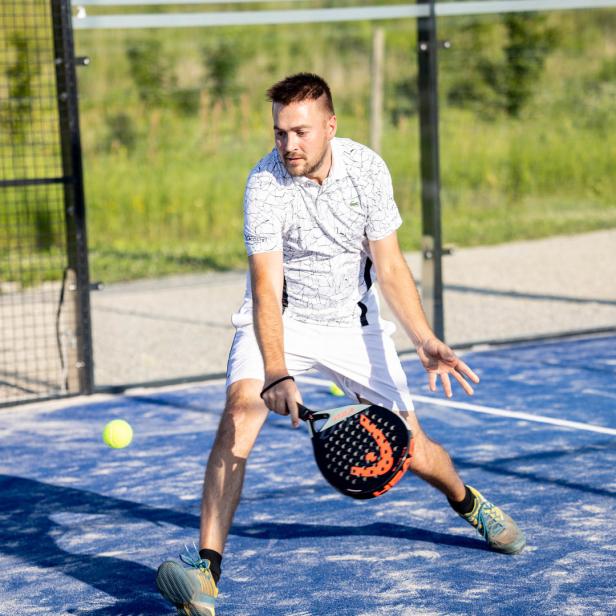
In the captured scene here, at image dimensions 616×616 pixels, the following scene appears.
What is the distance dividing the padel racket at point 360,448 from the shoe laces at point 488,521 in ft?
2.45

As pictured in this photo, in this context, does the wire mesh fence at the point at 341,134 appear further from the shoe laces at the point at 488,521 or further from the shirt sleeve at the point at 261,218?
the shirt sleeve at the point at 261,218

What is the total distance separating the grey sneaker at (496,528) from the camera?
16.0 feet

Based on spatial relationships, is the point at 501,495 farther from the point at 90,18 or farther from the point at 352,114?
the point at 352,114

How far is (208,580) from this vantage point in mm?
4258

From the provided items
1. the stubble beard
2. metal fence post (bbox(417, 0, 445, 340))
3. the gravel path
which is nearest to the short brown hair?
the stubble beard

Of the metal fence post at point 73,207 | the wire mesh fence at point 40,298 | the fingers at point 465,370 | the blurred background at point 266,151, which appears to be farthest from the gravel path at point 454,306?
the fingers at point 465,370

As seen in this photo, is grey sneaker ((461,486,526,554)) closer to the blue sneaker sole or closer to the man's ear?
the blue sneaker sole

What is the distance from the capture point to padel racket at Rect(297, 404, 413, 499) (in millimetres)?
4176

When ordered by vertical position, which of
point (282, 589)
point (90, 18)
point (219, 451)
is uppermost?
point (90, 18)

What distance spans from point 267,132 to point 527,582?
1339cm

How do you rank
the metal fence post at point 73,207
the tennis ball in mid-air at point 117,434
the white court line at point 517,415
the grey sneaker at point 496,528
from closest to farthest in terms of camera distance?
the grey sneaker at point 496,528 < the tennis ball in mid-air at point 117,434 < the white court line at point 517,415 < the metal fence post at point 73,207

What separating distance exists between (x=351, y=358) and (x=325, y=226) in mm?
520

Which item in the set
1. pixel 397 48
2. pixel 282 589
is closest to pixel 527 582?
pixel 282 589

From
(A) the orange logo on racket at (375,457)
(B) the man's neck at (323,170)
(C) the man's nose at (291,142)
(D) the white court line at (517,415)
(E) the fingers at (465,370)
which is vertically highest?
(C) the man's nose at (291,142)
